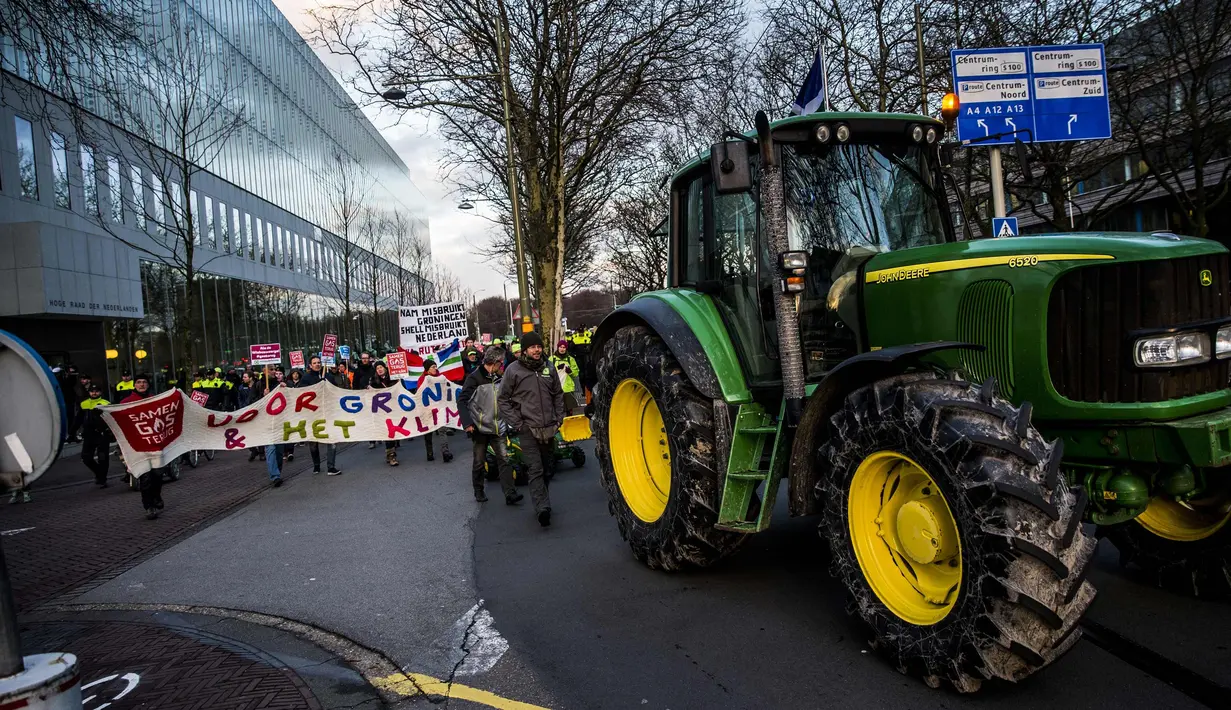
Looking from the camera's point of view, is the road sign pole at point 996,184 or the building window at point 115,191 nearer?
the road sign pole at point 996,184

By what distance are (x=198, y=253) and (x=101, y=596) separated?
97.7ft

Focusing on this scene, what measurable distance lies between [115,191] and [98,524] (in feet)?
65.6

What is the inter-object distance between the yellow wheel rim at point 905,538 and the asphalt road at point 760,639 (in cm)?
37

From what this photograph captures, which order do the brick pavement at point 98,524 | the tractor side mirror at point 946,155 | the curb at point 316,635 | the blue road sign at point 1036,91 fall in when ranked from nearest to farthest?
the curb at point 316,635 → the tractor side mirror at point 946,155 → the brick pavement at point 98,524 → the blue road sign at point 1036,91

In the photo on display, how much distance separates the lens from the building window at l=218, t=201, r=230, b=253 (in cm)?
3358

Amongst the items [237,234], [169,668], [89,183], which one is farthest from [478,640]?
[237,234]

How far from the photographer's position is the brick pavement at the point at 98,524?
6.93 meters

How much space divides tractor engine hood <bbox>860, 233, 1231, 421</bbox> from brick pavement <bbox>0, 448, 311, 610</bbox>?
685cm

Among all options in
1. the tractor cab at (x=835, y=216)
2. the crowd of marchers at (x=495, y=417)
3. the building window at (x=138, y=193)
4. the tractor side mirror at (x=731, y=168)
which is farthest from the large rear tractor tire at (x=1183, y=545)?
the building window at (x=138, y=193)

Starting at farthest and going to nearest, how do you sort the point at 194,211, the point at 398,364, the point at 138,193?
1. the point at 194,211
2. the point at 138,193
3. the point at 398,364

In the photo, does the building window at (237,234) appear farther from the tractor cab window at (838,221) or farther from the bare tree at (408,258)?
the tractor cab window at (838,221)

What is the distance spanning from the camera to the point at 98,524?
9383 mm

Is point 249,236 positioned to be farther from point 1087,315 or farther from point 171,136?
point 1087,315

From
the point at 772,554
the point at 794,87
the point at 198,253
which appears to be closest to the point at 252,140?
the point at 198,253
